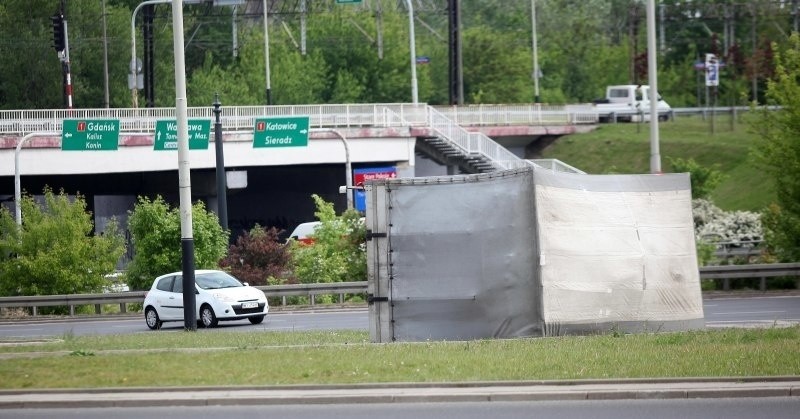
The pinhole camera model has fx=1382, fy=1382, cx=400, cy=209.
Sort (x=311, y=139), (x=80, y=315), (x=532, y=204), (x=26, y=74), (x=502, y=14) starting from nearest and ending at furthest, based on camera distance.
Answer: (x=532, y=204) < (x=80, y=315) < (x=311, y=139) < (x=26, y=74) < (x=502, y=14)

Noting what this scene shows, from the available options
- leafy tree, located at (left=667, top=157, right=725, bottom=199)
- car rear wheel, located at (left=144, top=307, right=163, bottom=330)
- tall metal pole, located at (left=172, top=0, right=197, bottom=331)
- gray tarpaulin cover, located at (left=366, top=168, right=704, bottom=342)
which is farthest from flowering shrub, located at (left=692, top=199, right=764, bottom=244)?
gray tarpaulin cover, located at (left=366, top=168, right=704, bottom=342)

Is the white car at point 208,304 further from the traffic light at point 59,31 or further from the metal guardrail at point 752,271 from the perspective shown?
the traffic light at point 59,31

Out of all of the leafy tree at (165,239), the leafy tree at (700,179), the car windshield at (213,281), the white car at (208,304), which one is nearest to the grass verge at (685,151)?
the leafy tree at (700,179)

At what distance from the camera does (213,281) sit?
32406 millimetres

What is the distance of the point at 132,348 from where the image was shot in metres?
21.4

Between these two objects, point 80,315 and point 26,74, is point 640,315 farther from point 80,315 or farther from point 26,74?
point 26,74

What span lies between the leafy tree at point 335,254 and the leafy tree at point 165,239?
2.42 meters

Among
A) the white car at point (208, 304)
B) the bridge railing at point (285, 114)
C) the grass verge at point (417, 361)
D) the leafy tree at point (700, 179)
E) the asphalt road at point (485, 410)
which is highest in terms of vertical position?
the bridge railing at point (285, 114)

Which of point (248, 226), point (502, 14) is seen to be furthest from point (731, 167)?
point (502, 14)

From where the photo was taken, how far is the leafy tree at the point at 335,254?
127 feet

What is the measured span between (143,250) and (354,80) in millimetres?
53129

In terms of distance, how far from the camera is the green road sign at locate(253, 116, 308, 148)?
54812 millimetres

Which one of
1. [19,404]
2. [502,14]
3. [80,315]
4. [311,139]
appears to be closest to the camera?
[19,404]

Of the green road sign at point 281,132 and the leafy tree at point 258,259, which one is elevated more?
the green road sign at point 281,132
